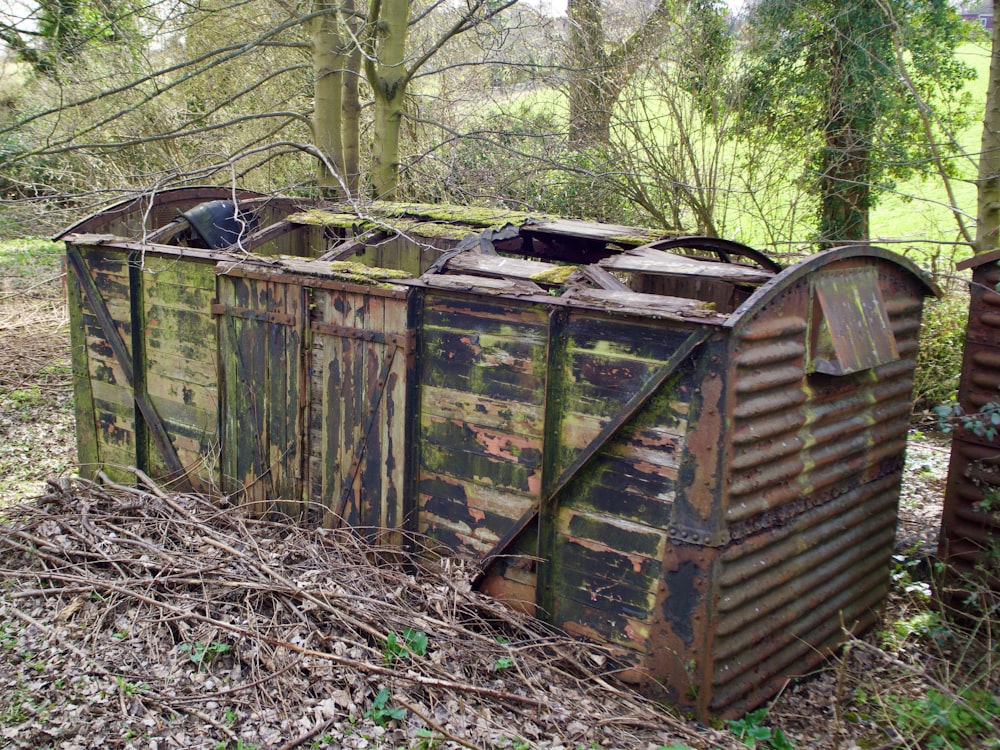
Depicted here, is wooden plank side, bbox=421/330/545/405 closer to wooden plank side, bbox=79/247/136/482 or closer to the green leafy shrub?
wooden plank side, bbox=79/247/136/482

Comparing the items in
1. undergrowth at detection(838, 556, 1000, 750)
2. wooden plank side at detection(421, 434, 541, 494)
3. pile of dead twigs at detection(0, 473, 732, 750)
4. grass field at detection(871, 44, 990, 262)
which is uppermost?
grass field at detection(871, 44, 990, 262)

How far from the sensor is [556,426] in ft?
16.4

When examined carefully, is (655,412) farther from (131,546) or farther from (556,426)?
(131,546)

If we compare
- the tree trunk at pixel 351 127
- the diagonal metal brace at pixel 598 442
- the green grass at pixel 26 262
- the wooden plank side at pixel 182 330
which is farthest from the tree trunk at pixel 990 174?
the green grass at pixel 26 262

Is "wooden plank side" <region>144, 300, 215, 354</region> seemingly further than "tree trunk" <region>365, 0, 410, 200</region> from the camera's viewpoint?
No

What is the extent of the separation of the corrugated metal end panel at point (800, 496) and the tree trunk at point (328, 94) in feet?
22.2

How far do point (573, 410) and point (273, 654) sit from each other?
216cm

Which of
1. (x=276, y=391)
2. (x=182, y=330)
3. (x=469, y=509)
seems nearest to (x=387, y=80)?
(x=182, y=330)

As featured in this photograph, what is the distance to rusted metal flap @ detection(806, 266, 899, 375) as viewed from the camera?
4.98 meters

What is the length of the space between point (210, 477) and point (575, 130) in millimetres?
7517

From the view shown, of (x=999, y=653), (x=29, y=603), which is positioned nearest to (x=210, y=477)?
(x=29, y=603)

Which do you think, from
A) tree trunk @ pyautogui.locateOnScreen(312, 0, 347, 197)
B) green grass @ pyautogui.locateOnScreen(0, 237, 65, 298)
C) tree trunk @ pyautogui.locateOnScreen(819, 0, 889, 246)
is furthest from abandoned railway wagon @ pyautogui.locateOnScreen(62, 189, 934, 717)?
green grass @ pyautogui.locateOnScreen(0, 237, 65, 298)

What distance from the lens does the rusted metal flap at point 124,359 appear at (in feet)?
23.7

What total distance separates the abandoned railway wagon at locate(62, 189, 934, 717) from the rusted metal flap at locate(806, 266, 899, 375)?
0.02 metres
